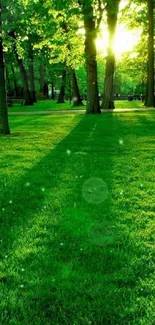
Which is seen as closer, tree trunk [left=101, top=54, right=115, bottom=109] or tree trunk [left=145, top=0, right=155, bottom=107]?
tree trunk [left=101, top=54, right=115, bottom=109]

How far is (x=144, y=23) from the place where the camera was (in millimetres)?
34156

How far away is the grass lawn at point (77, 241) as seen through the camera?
3.48m

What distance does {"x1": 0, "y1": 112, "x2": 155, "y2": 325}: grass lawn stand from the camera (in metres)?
3.48

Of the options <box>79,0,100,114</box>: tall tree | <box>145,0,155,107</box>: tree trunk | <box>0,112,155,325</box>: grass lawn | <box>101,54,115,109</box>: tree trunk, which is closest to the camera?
<box>0,112,155,325</box>: grass lawn

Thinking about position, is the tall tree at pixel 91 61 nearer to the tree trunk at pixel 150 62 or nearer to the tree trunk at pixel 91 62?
the tree trunk at pixel 91 62

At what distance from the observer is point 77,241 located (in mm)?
4852

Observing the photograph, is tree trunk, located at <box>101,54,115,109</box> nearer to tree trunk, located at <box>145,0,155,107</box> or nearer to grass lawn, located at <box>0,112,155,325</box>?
tree trunk, located at <box>145,0,155,107</box>

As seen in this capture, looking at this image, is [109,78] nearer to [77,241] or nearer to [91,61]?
[91,61]

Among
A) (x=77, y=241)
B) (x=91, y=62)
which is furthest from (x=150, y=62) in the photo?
(x=77, y=241)

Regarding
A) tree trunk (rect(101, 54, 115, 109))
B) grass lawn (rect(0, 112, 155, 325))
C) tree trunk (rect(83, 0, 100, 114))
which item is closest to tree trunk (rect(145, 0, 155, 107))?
tree trunk (rect(101, 54, 115, 109))

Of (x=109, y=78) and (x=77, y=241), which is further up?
(x=109, y=78)

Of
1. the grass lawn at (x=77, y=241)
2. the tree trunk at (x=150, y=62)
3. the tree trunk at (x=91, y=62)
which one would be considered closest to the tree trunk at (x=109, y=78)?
Answer: the tree trunk at (x=150, y=62)

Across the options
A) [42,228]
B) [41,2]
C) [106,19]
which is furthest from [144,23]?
[42,228]

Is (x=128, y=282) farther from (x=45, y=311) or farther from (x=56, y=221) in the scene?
(x=56, y=221)
